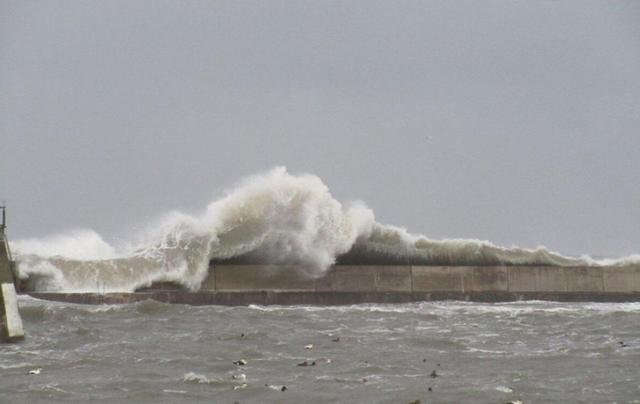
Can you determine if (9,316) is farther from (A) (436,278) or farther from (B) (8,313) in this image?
(A) (436,278)

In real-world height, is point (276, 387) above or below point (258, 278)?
below

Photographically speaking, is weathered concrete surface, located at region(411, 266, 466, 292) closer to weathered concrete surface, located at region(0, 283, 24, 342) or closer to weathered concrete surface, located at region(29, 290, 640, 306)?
weathered concrete surface, located at region(29, 290, 640, 306)

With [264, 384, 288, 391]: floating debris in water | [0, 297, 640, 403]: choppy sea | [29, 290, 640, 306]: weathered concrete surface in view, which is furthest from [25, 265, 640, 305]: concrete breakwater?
[264, 384, 288, 391]: floating debris in water

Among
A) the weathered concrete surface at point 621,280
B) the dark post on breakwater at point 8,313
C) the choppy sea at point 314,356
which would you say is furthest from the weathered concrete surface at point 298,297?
the dark post on breakwater at point 8,313

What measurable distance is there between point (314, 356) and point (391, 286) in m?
11.7

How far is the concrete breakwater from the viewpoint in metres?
21.3

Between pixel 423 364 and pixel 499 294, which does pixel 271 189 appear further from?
pixel 423 364

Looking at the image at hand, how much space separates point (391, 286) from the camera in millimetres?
24391

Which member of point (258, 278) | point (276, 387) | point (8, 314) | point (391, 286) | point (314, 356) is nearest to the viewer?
point (276, 387)

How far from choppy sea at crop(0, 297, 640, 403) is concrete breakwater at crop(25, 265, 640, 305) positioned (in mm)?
2228

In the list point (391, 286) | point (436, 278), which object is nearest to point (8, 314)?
point (391, 286)

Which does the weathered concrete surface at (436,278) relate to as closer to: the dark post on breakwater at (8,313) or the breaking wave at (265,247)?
the breaking wave at (265,247)

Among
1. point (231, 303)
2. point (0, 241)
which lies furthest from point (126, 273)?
point (0, 241)

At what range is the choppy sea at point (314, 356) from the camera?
10273mm
